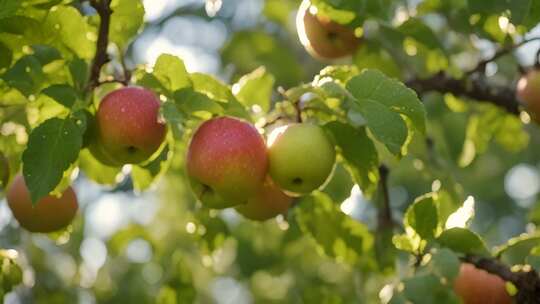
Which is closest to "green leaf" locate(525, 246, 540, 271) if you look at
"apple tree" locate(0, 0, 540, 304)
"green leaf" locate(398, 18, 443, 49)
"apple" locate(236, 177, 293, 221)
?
"apple tree" locate(0, 0, 540, 304)

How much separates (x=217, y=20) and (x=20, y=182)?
11.4 ft

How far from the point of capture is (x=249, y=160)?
2.77 meters

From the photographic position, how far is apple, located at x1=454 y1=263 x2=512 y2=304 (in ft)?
9.49

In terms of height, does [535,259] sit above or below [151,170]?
above

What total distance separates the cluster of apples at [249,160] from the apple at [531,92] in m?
1.02

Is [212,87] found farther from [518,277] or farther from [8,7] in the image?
[518,277]

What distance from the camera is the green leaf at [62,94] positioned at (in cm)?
276

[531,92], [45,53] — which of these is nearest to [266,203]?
[45,53]

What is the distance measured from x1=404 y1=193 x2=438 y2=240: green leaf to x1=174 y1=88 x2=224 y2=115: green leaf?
0.64 metres

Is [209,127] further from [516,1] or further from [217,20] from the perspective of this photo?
[217,20]

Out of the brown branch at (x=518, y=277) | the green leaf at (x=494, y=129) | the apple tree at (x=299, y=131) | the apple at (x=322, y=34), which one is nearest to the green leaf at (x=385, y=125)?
the apple tree at (x=299, y=131)

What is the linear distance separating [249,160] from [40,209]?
2.45 ft

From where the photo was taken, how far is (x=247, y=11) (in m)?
6.51

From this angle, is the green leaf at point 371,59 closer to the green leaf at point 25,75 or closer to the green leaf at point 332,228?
the green leaf at point 332,228
